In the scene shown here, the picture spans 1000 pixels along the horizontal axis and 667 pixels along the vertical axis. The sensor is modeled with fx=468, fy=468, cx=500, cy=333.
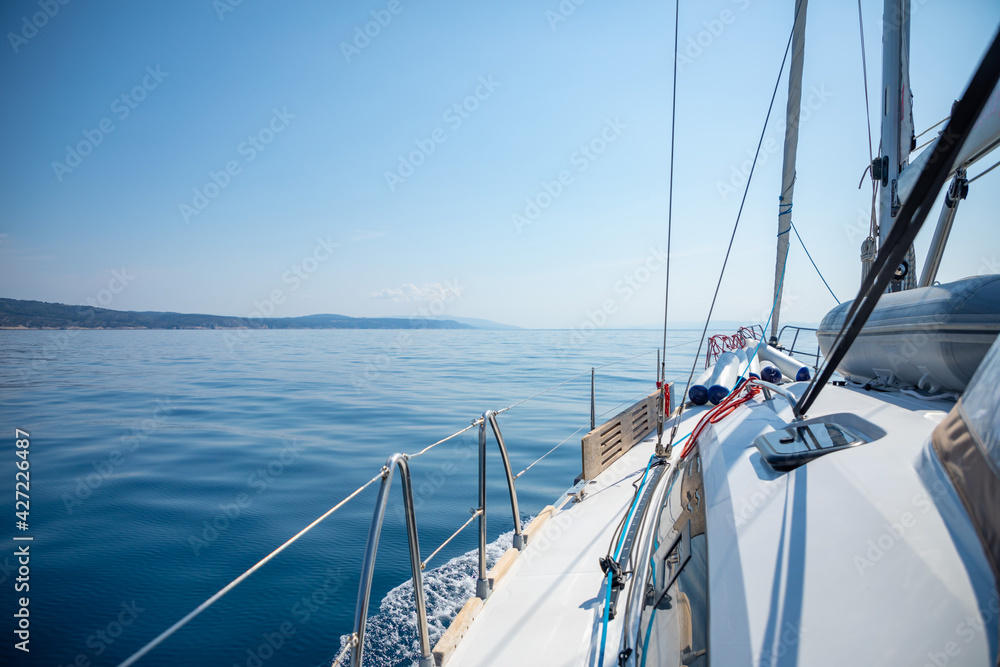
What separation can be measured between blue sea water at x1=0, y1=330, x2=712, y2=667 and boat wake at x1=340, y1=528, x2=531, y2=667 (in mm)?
16

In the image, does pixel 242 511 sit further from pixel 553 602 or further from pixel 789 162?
pixel 789 162

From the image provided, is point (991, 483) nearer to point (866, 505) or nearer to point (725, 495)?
point (866, 505)

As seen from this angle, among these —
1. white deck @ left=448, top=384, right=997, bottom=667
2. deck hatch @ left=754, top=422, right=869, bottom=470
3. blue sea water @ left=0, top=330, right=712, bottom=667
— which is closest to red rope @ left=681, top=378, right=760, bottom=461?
white deck @ left=448, top=384, right=997, bottom=667

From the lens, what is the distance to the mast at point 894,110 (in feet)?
12.3

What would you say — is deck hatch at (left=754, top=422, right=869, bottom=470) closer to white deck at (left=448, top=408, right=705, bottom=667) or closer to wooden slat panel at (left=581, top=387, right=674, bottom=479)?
white deck at (left=448, top=408, right=705, bottom=667)

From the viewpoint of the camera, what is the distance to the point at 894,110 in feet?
12.7

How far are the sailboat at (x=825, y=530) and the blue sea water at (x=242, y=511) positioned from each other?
145 centimetres

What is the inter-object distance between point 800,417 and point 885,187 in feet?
10.7

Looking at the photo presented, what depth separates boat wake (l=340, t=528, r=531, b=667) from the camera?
128 inches

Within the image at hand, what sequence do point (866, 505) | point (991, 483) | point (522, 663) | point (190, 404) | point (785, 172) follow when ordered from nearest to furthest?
point (991, 483)
point (866, 505)
point (522, 663)
point (785, 172)
point (190, 404)

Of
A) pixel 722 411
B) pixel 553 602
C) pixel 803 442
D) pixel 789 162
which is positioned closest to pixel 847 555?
pixel 803 442

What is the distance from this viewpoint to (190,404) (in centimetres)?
1248

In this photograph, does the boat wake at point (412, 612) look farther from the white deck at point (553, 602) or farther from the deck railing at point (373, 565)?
the deck railing at point (373, 565)

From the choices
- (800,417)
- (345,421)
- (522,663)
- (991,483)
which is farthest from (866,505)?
(345,421)
